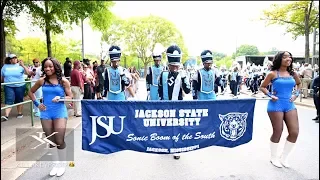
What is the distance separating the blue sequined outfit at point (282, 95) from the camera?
513 cm

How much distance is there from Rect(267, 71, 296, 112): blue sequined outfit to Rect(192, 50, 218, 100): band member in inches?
70.7

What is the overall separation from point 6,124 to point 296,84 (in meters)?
6.43

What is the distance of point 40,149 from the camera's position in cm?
635

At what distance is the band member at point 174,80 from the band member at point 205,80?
72cm

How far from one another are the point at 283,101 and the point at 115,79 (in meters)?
3.47

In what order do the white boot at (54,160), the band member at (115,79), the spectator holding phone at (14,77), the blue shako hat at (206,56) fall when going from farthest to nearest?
the spectator holding phone at (14,77), the band member at (115,79), the blue shako hat at (206,56), the white boot at (54,160)

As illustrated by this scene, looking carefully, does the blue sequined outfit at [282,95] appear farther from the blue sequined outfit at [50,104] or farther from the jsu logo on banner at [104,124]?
the blue sequined outfit at [50,104]

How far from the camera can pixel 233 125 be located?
15.9 feet

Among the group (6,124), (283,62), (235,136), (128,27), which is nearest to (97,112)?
(235,136)

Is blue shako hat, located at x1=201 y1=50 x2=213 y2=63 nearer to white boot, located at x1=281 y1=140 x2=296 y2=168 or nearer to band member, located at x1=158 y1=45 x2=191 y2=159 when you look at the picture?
band member, located at x1=158 y1=45 x2=191 y2=159

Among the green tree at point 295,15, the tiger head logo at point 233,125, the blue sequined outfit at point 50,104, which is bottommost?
the tiger head logo at point 233,125

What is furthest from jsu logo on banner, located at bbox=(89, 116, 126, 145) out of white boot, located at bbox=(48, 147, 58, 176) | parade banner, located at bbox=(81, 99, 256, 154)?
white boot, located at bbox=(48, 147, 58, 176)

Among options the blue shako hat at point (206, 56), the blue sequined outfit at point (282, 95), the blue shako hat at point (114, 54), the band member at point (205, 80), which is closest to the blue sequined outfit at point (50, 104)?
the blue shako hat at point (114, 54)

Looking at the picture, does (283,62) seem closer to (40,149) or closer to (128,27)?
(40,149)
